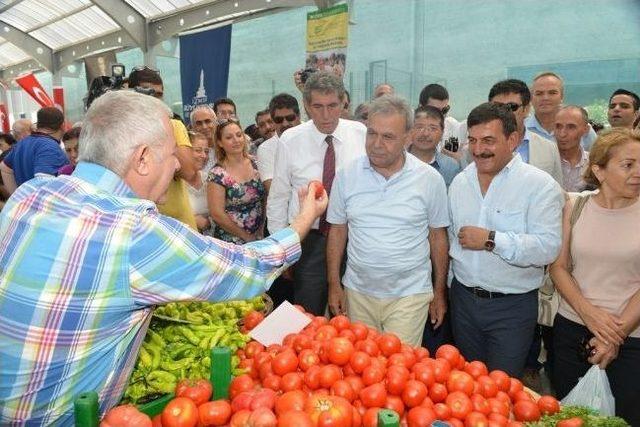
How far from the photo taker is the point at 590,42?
19.4ft

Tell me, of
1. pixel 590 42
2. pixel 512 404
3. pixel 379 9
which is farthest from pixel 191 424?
pixel 379 9

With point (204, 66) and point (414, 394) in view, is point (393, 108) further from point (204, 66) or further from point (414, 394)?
point (204, 66)

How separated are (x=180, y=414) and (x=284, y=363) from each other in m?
0.41

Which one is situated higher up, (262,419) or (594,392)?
(262,419)

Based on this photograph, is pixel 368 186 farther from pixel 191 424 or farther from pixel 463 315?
pixel 191 424

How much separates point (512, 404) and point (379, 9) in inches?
287

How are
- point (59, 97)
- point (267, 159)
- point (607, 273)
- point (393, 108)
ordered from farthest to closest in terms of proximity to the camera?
1. point (59, 97)
2. point (267, 159)
3. point (393, 108)
4. point (607, 273)

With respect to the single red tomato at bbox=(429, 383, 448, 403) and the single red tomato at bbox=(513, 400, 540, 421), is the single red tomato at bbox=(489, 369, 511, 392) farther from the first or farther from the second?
the single red tomato at bbox=(429, 383, 448, 403)

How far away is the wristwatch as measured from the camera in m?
2.38

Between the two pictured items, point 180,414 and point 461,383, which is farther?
point 461,383

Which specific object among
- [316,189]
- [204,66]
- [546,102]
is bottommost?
[316,189]

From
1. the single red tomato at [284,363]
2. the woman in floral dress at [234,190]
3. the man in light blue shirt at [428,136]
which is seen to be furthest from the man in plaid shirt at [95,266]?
the man in light blue shirt at [428,136]

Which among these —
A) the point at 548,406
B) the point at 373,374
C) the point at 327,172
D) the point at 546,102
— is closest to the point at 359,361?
the point at 373,374

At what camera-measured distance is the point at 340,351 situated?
1.75m
